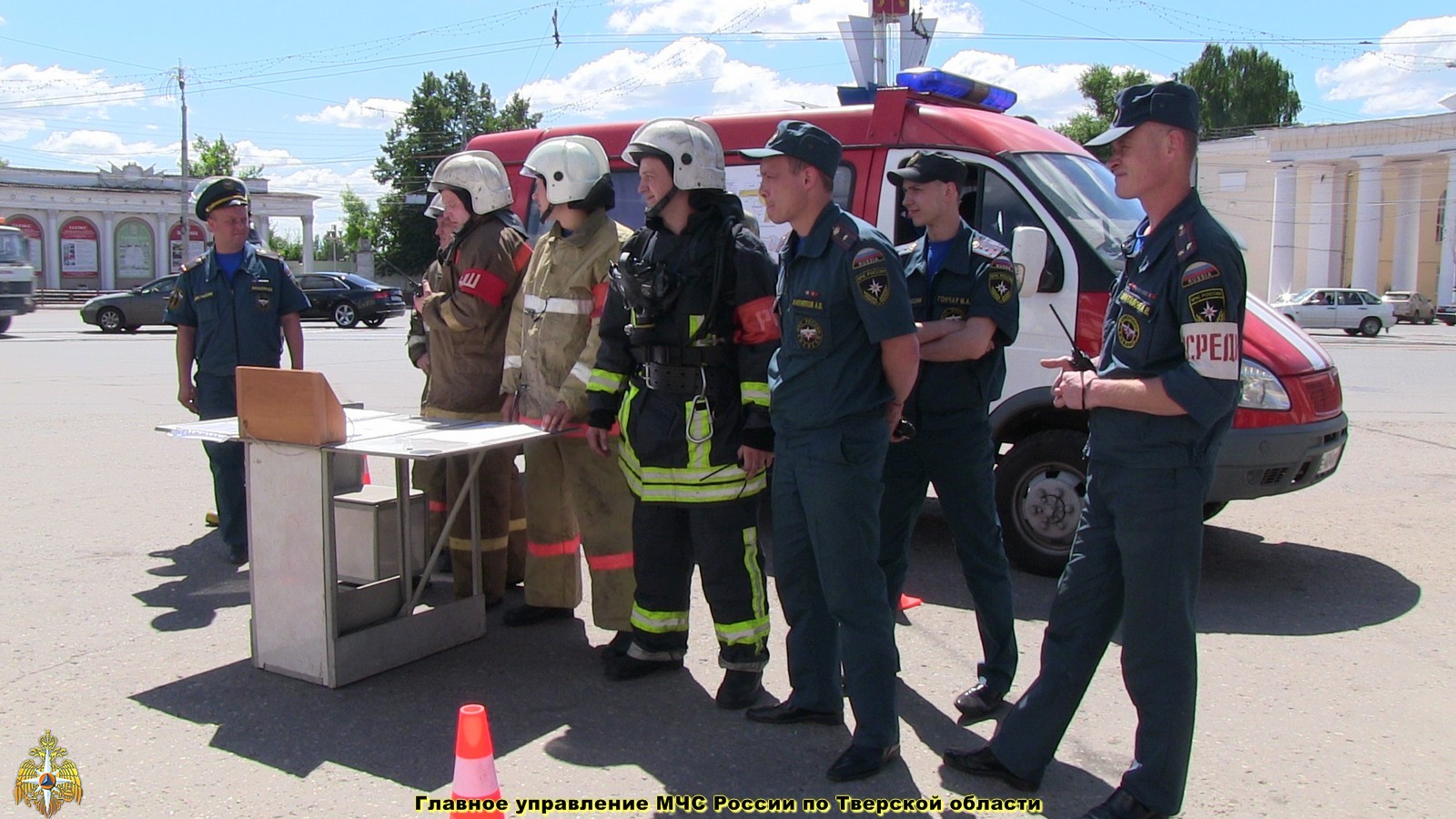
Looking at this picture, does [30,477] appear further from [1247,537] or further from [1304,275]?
[1304,275]

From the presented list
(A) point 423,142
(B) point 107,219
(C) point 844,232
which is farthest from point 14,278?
(A) point 423,142

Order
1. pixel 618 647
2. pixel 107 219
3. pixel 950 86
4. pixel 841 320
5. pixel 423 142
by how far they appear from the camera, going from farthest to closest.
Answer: pixel 423 142, pixel 107 219, pixel 950 86, pixel 618 647, pixel 841 320

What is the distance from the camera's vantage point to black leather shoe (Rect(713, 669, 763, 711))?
164 inches

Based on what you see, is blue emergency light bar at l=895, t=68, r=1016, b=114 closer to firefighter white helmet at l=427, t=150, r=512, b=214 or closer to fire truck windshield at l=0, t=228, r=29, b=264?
firefighter white helmet at l=427, t=150, r=512, b=214

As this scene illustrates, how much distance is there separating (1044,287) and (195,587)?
14.8 ft

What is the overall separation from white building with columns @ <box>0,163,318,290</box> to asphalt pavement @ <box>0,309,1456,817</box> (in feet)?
185

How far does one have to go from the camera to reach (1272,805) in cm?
345

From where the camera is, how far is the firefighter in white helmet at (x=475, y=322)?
199 inches

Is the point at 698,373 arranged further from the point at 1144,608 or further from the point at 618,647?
the point at 1144,608

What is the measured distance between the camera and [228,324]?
6156 mm

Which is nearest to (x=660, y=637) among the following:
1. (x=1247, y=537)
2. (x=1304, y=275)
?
(x=1247, y=537)

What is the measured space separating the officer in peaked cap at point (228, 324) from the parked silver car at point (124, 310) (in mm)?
23890

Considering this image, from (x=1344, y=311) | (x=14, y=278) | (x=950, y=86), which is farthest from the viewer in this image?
(x=1344, y=311)

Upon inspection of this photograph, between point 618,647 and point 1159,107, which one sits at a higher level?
point 1159,107
